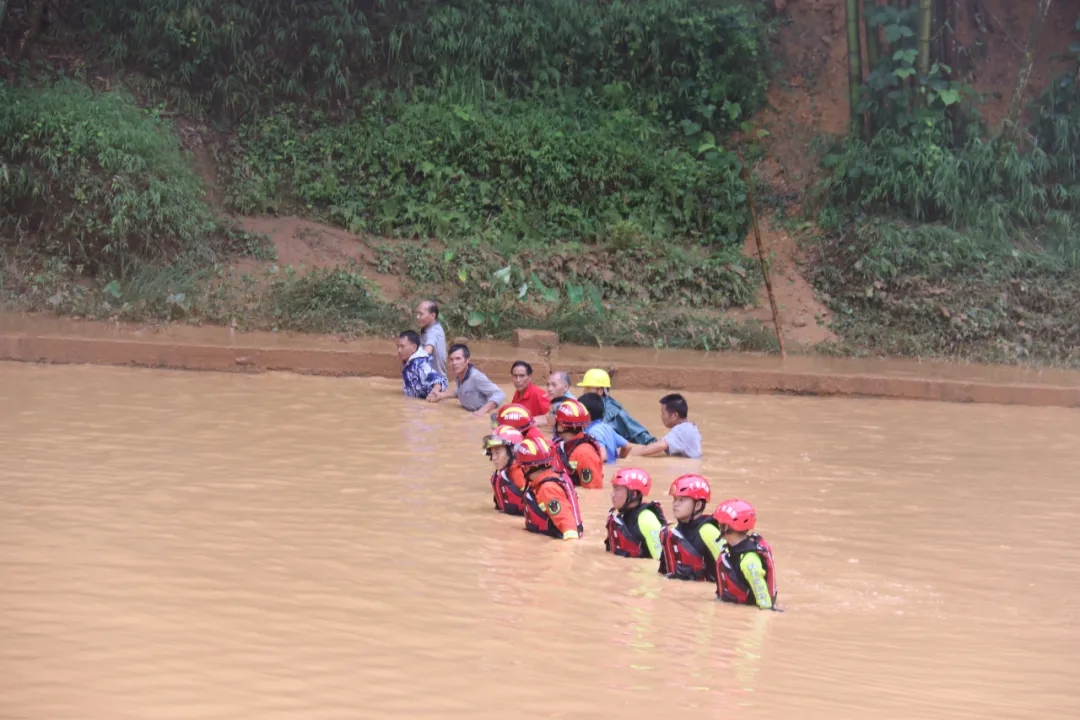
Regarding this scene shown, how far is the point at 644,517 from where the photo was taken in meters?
7.72

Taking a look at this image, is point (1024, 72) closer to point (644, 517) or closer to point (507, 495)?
point (507, 495)

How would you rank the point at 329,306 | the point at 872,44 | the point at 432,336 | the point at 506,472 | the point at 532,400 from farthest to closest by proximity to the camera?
the point at 872,44
the point at 329,306
the point at 432,336
the point at 532,400
the point at 506,472

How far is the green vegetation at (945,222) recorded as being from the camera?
57.5 feet

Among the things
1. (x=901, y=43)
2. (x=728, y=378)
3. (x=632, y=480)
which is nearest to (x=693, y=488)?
(x=632, y=480)

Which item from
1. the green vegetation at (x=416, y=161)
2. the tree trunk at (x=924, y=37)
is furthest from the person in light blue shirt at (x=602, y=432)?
the tree trunk at (x=924, y=37)

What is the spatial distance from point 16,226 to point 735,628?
1308 cm

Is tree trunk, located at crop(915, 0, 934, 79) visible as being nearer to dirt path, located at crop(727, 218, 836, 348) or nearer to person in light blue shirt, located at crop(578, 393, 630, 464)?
dirt path, located at crop(727, 218, 836, 348)

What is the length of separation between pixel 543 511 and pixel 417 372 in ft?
17.0

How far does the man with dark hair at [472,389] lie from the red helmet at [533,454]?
4.23 m

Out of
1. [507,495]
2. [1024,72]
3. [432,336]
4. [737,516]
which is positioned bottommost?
[507,495]

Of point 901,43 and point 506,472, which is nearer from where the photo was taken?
point 506,472

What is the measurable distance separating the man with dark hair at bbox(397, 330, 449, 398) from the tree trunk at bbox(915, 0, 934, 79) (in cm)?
993

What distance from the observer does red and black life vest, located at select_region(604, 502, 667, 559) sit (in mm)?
7727

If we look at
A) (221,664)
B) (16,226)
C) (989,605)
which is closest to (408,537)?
(221,664)
